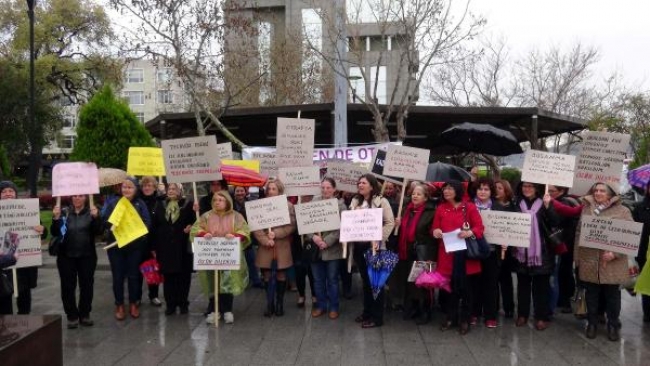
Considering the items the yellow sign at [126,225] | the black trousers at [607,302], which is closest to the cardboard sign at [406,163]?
the black trousers at [607,302]

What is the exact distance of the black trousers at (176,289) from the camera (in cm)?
714

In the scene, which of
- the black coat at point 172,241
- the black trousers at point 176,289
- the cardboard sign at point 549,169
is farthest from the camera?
the black trousers at point 176,289

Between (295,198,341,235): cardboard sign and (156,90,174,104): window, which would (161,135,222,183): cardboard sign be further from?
(156,90,174,104): window

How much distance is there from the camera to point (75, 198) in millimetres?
6613

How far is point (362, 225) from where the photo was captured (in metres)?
6.49

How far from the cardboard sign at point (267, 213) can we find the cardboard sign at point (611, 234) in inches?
131

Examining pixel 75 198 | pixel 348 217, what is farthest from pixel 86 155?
pixel 348 217

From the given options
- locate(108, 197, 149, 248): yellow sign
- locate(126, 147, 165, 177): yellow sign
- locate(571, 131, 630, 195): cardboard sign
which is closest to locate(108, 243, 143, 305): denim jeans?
locate(108, 197, 149, 248): yellow sign

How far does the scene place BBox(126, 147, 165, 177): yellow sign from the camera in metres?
8.20

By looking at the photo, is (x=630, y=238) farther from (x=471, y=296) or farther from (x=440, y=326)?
(x=440, y=326)

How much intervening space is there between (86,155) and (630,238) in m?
11.4

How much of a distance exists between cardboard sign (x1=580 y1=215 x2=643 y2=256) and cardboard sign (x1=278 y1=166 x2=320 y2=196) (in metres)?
3.26

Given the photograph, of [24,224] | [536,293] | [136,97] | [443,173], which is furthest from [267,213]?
[136,97]

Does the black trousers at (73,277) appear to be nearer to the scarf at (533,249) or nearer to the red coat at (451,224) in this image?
the red coat at (451,224)
